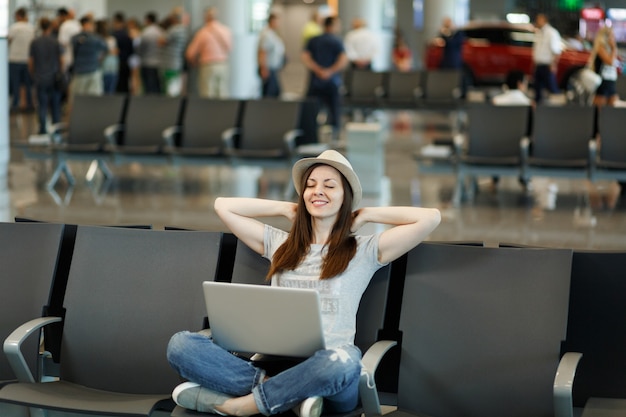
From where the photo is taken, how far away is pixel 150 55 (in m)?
17.5

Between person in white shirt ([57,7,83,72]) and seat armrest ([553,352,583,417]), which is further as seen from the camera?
person in white shirt ([57,7,83,72])

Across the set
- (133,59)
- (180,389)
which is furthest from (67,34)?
(180,389)

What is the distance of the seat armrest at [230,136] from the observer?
9.98 metres

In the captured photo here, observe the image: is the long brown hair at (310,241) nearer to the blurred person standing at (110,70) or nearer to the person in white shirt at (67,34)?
the blurred person standing at (110,70)

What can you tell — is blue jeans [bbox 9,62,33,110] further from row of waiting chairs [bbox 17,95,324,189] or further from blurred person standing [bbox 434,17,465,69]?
blurred person standing [bbox 434,17,465,69]

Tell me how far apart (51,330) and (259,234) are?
2.94 feet

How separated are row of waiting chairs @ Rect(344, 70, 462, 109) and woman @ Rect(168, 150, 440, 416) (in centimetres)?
1122

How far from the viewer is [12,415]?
4074mm

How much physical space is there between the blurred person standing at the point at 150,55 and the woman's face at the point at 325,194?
44.6ft

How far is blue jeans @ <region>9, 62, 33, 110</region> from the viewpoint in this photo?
17844 mm

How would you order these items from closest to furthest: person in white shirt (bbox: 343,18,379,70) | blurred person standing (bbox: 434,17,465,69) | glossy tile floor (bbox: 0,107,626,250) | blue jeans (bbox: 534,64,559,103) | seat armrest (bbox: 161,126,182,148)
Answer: glossy tile floor (bbox: 0,107,626,250) → seat armrest (bbox: 161,126,182,148) → person in white shirt (bbox: 343,18,379,70) → blue jeans (bbox: 534,64,559,103) → blurred person standing (bbox: 434,17,465,69)

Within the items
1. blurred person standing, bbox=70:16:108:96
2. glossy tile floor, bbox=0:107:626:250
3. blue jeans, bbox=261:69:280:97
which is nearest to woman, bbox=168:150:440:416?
glossy tile floor, bbox=0:107:626:250

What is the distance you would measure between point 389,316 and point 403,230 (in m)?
0.38

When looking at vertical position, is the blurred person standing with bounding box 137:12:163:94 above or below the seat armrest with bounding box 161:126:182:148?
above
